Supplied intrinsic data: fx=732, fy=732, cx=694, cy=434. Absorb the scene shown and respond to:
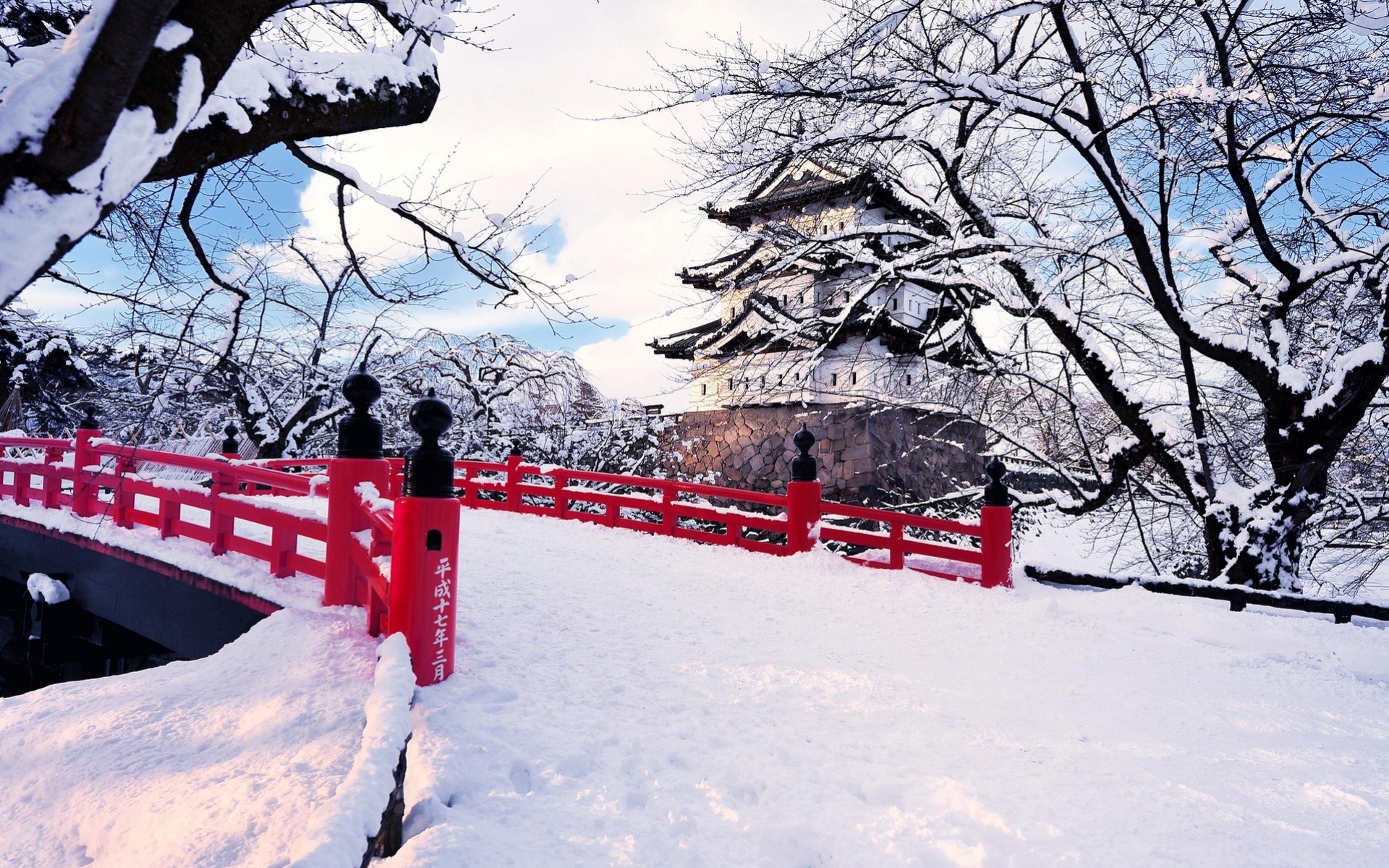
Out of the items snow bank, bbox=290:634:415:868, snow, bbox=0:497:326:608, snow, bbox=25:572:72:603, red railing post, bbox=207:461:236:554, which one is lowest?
snow, bbox=25:572:72:603

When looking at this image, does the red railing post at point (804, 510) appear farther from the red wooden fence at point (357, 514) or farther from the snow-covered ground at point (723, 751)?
the snow-covered ground at point (723, 751)

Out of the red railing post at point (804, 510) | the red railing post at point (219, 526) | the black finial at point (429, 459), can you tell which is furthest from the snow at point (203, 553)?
the red railing post at point (804, 510)

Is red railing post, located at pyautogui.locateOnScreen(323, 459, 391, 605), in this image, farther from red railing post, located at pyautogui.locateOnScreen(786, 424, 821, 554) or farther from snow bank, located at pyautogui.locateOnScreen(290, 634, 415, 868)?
red railing post, located at pyautogui.locateOnScreen(786, 424, 821, 554)

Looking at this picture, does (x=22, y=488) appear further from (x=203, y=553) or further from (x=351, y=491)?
(x=351, y=491)

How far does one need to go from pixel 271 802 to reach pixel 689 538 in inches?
261

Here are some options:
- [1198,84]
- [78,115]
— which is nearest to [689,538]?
[1198,84]

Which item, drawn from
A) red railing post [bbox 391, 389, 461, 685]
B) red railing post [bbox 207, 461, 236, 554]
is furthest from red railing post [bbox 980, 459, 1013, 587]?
red railing post [bbox 207, 461, 236, 554]

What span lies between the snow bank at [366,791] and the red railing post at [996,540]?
5.38 metres

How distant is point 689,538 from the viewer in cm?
870

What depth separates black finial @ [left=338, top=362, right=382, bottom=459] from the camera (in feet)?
12.8

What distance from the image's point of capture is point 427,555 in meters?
3.06

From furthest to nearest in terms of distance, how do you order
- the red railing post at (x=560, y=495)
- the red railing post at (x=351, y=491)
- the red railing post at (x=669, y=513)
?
1. the red railing post at (x=560, y=495)
2. the red railing post at (x=669, y=513)
3. the red railing post at (x=351, y=491)

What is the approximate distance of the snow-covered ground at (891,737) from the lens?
219cm

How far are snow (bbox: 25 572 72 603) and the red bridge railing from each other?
0.77m
